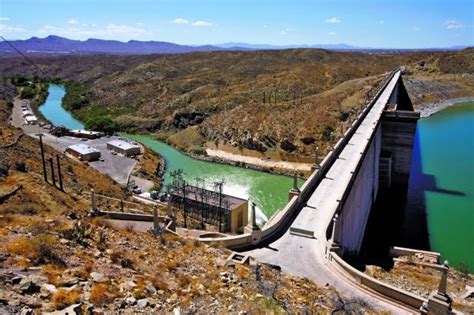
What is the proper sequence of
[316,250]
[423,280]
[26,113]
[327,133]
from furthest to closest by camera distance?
[26,113] → [327,133] → [423,280] → [316,250]

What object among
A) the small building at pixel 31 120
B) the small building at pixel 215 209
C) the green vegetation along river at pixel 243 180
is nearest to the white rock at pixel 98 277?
the small building at pixel 215 209

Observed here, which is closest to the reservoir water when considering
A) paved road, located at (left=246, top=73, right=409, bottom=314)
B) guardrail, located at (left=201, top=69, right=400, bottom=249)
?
guardrail, located at (left=201, top=69, right=400, bottom=249)

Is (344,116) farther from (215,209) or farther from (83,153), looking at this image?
(83,153)

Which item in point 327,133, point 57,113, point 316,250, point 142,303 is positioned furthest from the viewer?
point 57,113

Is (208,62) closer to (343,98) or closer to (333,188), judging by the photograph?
(343,98)

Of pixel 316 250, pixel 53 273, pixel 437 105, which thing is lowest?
pixel 437 105

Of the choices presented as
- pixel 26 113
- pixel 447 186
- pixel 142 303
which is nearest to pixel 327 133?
pixel 447 186
